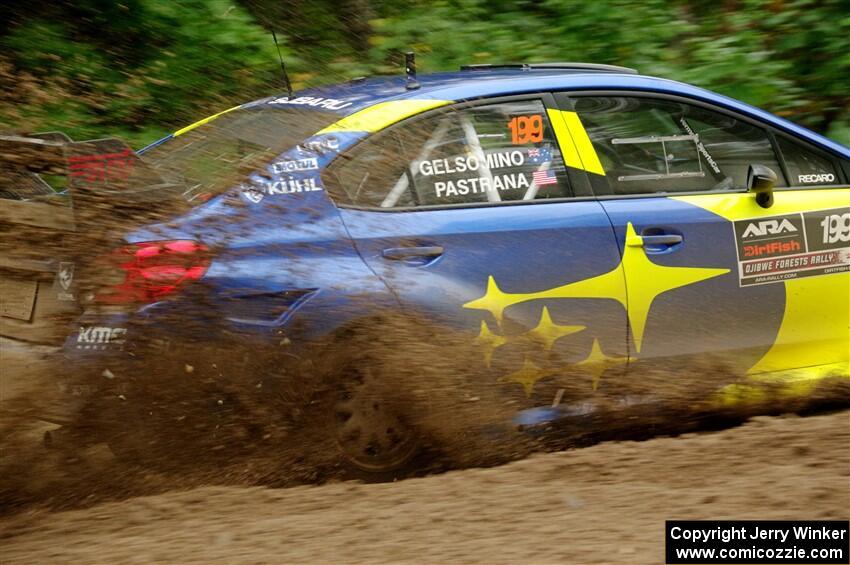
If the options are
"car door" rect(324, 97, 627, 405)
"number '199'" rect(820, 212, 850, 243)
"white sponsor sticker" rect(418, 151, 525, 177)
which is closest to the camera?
"car door" rect(324, 97, 627, 405)

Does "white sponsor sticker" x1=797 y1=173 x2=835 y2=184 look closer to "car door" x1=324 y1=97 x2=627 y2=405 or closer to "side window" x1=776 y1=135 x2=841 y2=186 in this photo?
"side window" x1=776 y1=135 x2=841 y2=186

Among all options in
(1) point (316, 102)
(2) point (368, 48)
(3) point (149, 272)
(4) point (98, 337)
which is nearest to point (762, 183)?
(1) point (316, 102)

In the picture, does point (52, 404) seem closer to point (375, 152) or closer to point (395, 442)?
point (395, 442)

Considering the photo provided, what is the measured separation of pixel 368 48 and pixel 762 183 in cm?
455

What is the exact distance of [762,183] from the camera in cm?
479

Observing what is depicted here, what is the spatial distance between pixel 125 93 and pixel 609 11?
12.2 feet

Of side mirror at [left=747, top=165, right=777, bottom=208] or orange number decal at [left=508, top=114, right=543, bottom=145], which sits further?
side mirror at [left=747, top=165, right=777, bottom=208]

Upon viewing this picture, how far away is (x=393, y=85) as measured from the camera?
15.3ft

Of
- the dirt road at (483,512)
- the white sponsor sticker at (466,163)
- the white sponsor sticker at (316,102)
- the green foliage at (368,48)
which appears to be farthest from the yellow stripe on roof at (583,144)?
the green foliage at (368,48)

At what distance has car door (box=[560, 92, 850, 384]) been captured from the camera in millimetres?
4598

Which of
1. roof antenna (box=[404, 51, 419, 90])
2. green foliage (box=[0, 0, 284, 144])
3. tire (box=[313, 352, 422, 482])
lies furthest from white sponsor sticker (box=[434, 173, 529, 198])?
green foliage (box=[0, 0, 284, 144])

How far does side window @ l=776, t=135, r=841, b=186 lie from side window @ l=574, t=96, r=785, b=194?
71 millimetres

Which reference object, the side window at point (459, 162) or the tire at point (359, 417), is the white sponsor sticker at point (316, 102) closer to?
A: the side window at point (459, 162)

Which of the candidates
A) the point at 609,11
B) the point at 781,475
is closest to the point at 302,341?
the point at 781,475
